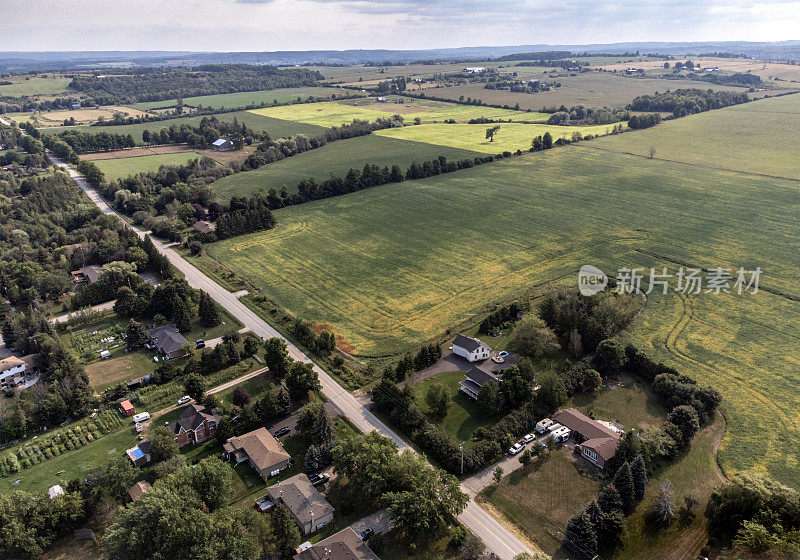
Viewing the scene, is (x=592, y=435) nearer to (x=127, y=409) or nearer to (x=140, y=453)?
(x=140, y=453)

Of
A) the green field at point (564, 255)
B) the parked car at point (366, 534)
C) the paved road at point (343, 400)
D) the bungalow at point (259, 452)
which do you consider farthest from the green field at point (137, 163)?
the parked car at point (366, 534)

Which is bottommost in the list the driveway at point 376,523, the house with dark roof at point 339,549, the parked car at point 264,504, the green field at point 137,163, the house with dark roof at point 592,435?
the driveway at point 376,523

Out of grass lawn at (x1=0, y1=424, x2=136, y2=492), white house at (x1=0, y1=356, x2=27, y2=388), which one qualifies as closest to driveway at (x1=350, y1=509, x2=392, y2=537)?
grass lawn at (x1=0, y1=424, x2=136, y2=492)

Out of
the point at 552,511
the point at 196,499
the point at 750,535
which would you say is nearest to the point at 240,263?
the point at 196,499

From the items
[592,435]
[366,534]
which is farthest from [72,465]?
[592,435]

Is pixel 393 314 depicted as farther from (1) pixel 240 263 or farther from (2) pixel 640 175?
(2) pixel 640 175

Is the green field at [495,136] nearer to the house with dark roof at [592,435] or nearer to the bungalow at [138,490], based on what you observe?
the house with dark roof at [592,435]
